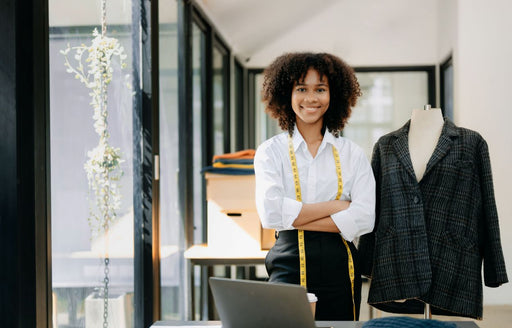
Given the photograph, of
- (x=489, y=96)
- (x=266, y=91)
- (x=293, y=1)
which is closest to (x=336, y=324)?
(x=266, y=91)

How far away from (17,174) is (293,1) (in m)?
4.34

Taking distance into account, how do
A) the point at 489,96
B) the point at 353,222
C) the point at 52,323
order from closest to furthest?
1. the point at 52,323
2. the point at 353,222
3. the point at 489,96

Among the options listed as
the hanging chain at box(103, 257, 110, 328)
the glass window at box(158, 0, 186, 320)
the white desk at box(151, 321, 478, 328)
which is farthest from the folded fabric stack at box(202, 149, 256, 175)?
the white desk at box(151, 321, 478, 328)

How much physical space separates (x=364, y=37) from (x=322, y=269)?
5.05 m

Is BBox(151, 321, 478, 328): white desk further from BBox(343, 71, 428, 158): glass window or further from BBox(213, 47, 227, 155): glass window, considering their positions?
BBox(343, 71, 428, 158): glass window

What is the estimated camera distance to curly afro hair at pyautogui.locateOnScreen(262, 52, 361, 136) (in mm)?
1960

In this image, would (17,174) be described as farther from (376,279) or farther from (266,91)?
(376,279)

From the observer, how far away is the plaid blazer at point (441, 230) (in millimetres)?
2086

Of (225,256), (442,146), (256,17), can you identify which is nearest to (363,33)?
(256,17)

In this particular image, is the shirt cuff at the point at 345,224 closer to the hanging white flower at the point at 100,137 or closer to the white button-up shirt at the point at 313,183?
the white button-up shirt at the point at 313,183

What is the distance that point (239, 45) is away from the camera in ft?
18.9

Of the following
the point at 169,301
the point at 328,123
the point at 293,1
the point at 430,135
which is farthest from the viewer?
the point at 293,1

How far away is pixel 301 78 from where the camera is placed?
1.94 m

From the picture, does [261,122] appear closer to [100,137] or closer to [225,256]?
[225,256]
